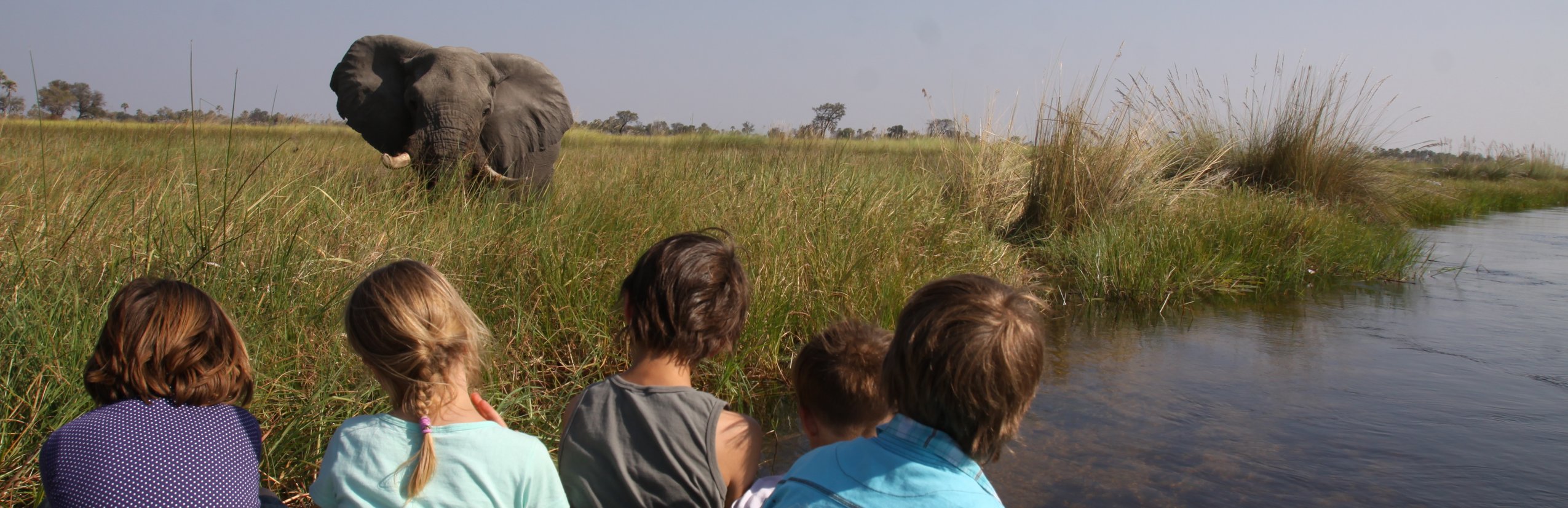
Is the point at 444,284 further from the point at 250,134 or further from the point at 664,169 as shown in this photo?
the point at 250,134

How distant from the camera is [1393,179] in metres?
11.0

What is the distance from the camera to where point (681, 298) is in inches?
84.2

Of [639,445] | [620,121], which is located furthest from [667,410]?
[620,121]

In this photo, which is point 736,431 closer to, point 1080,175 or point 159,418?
point 159,418

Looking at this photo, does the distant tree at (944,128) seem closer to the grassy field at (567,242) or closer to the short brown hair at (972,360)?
the grassy field at (567,242)

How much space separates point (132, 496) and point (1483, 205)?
1987cm

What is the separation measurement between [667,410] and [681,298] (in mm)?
252

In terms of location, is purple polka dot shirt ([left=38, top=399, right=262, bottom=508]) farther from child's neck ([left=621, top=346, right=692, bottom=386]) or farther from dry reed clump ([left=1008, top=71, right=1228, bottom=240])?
dry reed clump ([left=1008, top=71, right=1228, bottom=240])

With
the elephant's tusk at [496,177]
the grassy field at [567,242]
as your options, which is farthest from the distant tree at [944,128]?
the elephant's tusk at [496,177]

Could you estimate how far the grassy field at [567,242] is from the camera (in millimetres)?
2906

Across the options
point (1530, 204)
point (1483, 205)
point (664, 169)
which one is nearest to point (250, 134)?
point (664, 169)

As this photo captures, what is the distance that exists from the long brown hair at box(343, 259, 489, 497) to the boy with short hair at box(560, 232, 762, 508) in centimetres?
33

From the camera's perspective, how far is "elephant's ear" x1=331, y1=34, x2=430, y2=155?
816 centimetres

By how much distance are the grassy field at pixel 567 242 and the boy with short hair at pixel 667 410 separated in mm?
759
